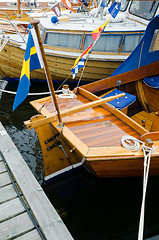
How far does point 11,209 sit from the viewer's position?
3195 mm

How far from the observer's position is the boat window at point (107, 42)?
8758mm

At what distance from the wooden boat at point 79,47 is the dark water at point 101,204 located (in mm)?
4410

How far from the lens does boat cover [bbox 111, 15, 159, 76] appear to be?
6004 mm

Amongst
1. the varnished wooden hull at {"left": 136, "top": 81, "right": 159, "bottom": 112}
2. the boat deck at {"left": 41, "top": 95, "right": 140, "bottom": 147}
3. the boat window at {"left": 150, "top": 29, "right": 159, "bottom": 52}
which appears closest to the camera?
the boat deck at {"left": 41, "top": 95, "right": 140, "bottom": 147}

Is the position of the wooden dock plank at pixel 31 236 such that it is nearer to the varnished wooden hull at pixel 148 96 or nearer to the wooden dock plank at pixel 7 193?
the wooden dock plank at pixel 7 193

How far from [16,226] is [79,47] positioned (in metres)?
7.38

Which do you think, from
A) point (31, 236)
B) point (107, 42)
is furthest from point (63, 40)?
point (31, 236)

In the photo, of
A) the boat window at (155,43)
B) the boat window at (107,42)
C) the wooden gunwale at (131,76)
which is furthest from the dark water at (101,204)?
the boat window at (107,42)

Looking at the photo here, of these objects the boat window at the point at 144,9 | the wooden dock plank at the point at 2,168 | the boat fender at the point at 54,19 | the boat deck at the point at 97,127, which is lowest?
the wooden dock plank at the point at 2,168

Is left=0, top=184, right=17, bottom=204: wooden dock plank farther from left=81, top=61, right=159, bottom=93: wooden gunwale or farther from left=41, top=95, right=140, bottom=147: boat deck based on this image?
left=81, top=61, right=159, bottom=93: wooden gunwale

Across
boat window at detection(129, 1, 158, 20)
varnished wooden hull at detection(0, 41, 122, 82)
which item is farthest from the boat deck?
boat window at detection(129, 1, 158, 20)

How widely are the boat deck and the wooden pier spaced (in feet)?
4.40

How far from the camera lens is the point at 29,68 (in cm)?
333

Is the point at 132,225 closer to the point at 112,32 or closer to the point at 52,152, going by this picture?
the point at 52,152
